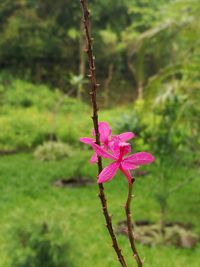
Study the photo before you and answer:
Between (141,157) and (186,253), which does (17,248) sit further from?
(141,157)

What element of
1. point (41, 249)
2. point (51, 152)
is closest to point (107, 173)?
point (41, 249)

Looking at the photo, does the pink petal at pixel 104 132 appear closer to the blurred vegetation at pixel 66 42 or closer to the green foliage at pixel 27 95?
the green foliage at pixel 27 95

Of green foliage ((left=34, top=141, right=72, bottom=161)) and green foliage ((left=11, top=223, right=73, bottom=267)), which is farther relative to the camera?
green foliage ((left=34, top=141, right=72, bottom=161))

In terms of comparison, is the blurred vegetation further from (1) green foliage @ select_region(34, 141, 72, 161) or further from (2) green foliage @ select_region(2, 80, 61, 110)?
(1) green foliage @ select_region(34, 141, 72, 161)

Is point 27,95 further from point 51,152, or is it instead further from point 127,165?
point 127,165

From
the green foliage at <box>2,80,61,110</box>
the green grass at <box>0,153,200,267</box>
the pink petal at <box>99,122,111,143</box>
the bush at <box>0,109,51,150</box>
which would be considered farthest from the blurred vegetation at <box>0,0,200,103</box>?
the pink petal at <box>99,122,111,143</box>

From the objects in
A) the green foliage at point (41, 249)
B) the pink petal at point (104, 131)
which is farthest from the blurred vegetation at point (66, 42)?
the pink petal at point (104, 131)
